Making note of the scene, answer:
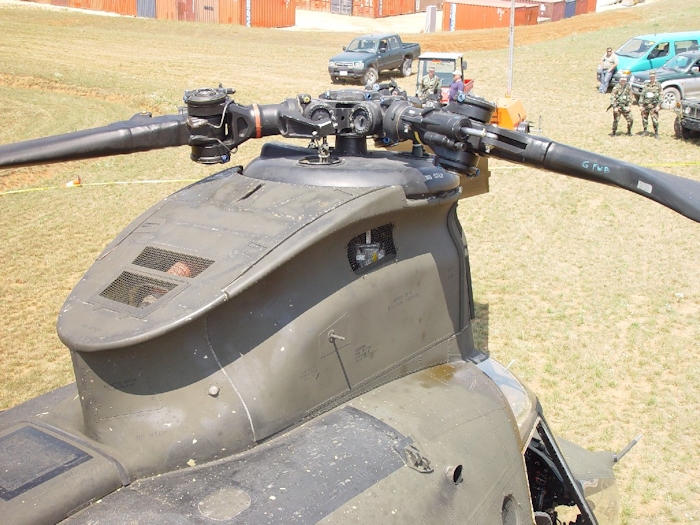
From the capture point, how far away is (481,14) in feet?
150

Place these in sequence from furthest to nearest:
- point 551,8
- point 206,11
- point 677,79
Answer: point 551,8 → point 206,11 → point 677,79

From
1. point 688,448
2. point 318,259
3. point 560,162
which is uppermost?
point 560,162

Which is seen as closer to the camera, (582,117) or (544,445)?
(544,445)

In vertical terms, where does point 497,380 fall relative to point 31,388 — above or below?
above

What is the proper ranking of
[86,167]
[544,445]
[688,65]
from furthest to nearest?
[688,65], [86,167], [544,445]

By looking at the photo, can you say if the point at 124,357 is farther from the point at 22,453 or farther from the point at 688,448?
the point at 688,448

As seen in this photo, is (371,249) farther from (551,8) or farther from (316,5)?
(316,5)

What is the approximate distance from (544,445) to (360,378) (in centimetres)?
170

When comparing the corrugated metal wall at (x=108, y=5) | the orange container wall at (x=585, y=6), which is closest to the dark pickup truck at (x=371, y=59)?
the corrugated metal wall at (x=108, y=5)

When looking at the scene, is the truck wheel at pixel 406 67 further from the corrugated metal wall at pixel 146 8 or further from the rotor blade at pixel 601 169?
the rotor blade at pixel 601 169

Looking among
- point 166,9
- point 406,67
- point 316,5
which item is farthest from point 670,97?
point 316,5

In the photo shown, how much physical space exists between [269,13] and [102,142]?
41245 mm

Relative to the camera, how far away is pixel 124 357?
12.6 feet

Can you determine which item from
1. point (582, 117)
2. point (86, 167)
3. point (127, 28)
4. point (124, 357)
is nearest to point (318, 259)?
point (124, 357)
